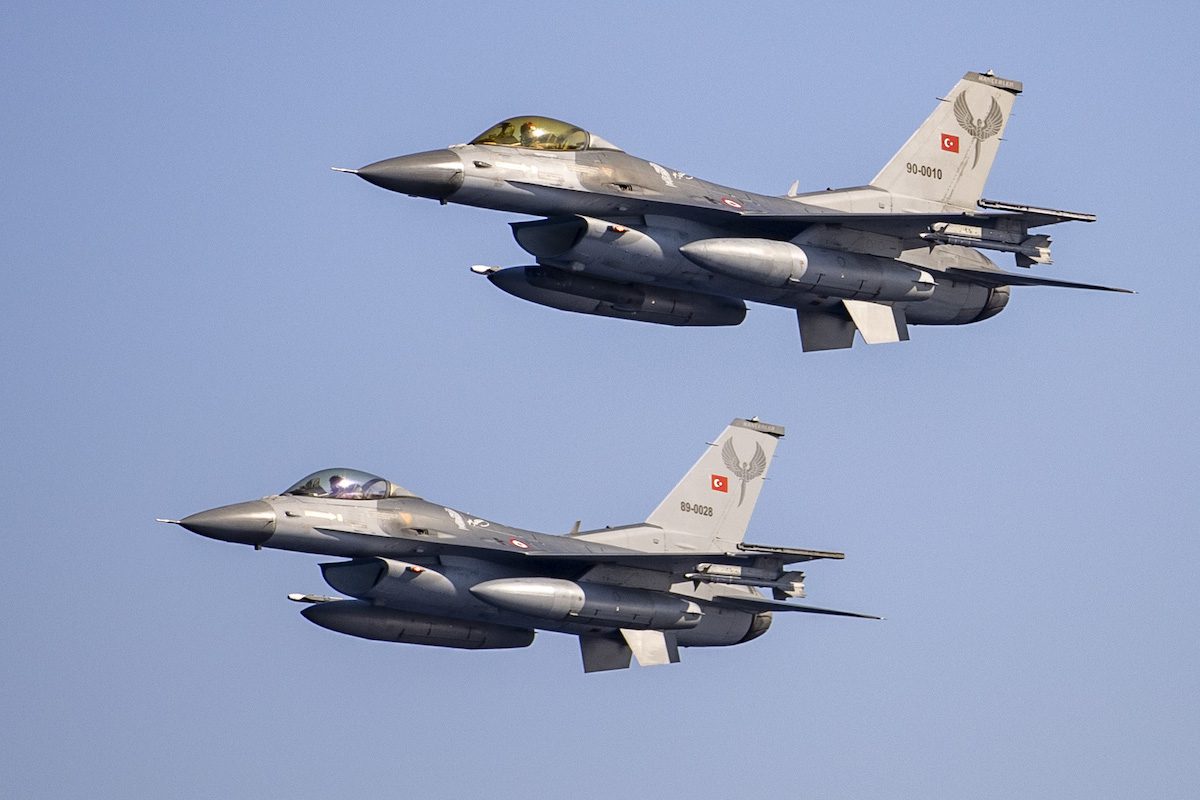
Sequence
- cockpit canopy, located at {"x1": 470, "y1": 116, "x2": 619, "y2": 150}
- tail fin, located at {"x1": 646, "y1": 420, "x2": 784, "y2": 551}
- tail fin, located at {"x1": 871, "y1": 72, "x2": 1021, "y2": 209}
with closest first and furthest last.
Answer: cockpit canopy, located at {"x1": 470, "y1": 116, "x2": 619, "y2": 150}, tail fin, located at {"x1": 871, "y1": 72, "x2": 1021, "y2": 209}, tail fin, located at {"x1": 646, "y1": 420, "x2": 784, "y2": 551}

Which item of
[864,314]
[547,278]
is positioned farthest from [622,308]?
[864,314]

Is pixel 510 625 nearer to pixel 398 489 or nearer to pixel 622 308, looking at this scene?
pixel 398 489

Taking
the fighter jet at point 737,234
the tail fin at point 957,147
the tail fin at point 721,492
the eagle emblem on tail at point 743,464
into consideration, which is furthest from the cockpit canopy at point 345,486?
the tail fin at point 957,147

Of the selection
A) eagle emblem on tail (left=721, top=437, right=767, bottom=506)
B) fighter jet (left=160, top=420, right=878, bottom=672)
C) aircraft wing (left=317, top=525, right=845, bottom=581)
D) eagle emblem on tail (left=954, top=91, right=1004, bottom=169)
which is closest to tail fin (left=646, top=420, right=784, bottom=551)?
eagle emblem on tail (left=721, top=437, right=767, bottom=506)

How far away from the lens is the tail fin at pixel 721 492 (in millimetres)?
46406

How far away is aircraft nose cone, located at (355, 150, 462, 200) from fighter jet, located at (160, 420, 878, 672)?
19.6 feet

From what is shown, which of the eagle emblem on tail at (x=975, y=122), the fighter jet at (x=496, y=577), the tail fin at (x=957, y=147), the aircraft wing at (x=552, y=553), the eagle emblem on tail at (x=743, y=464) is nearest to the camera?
the fighter jet at (x=496, y=577)

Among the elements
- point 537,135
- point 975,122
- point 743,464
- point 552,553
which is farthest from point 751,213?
point 743,464

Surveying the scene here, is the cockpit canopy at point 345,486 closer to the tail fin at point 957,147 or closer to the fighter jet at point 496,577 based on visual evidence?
the fighter jet at point 496,577

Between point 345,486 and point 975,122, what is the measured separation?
13087 millimetres

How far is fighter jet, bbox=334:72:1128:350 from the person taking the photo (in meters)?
40.2

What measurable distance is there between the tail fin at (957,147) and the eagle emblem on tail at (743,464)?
615 cm

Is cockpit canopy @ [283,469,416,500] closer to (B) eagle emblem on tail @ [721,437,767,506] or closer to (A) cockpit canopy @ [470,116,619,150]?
(A) cockpit canopy @ [470,116,619,150]

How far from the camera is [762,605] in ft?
147
